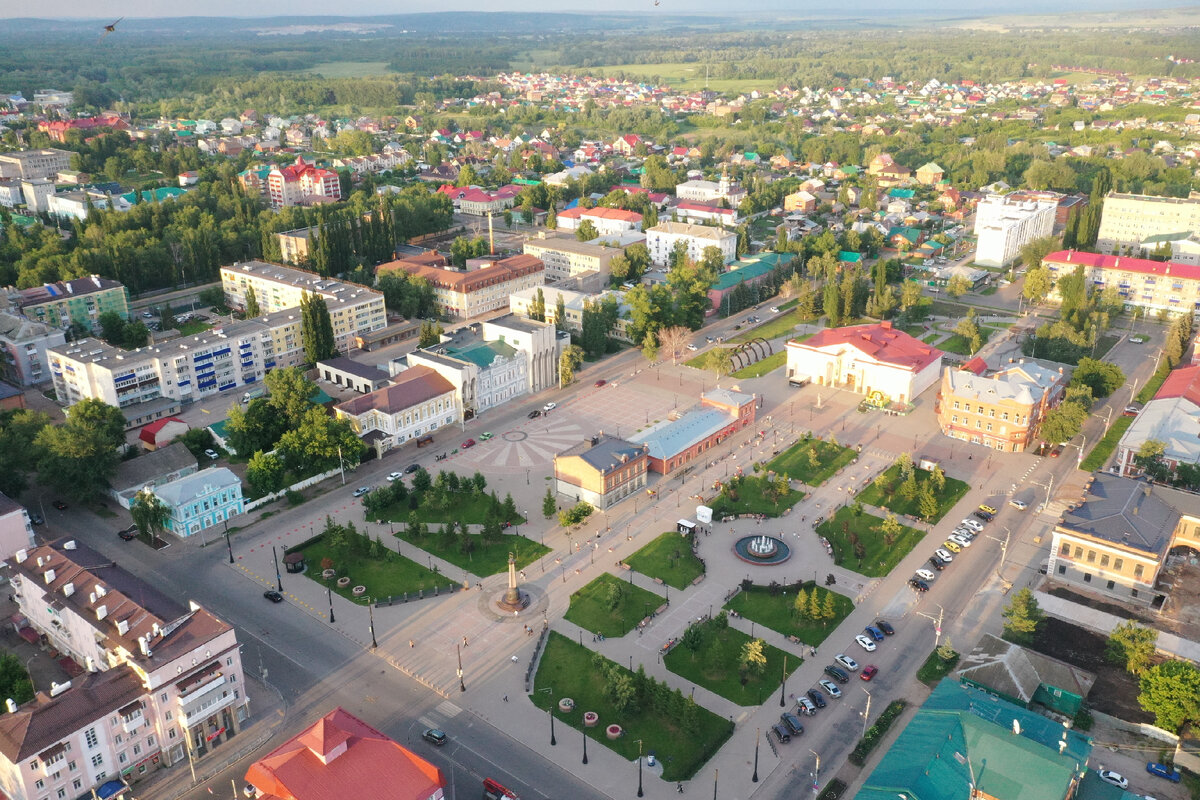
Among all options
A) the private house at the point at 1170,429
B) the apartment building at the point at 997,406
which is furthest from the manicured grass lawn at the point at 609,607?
the private house at the point at 1170,429

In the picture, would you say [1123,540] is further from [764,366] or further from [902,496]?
[764,366]

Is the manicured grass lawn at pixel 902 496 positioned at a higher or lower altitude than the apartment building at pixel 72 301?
lower

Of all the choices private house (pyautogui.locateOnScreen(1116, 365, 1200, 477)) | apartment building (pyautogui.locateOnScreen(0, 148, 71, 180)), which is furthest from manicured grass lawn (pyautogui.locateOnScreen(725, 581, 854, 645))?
apartment building (pyautogui.locateOnScreen(0, 148, 71, 180))

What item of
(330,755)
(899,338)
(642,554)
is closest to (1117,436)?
(899,338)

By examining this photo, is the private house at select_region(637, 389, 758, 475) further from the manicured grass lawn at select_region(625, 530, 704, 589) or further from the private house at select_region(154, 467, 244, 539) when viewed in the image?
the private house at select_region(154, 467, 244, 539)

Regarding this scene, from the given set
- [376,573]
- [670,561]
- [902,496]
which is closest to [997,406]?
[902,496]

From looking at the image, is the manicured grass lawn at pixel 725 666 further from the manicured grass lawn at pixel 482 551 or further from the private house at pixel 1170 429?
the private house at pixel 1170 429

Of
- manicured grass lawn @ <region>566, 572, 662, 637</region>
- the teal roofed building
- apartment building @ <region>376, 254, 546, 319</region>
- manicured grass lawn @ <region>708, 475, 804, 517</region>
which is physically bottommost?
manicured grass lawn @ <region>566, 572, 662, 637</region>
